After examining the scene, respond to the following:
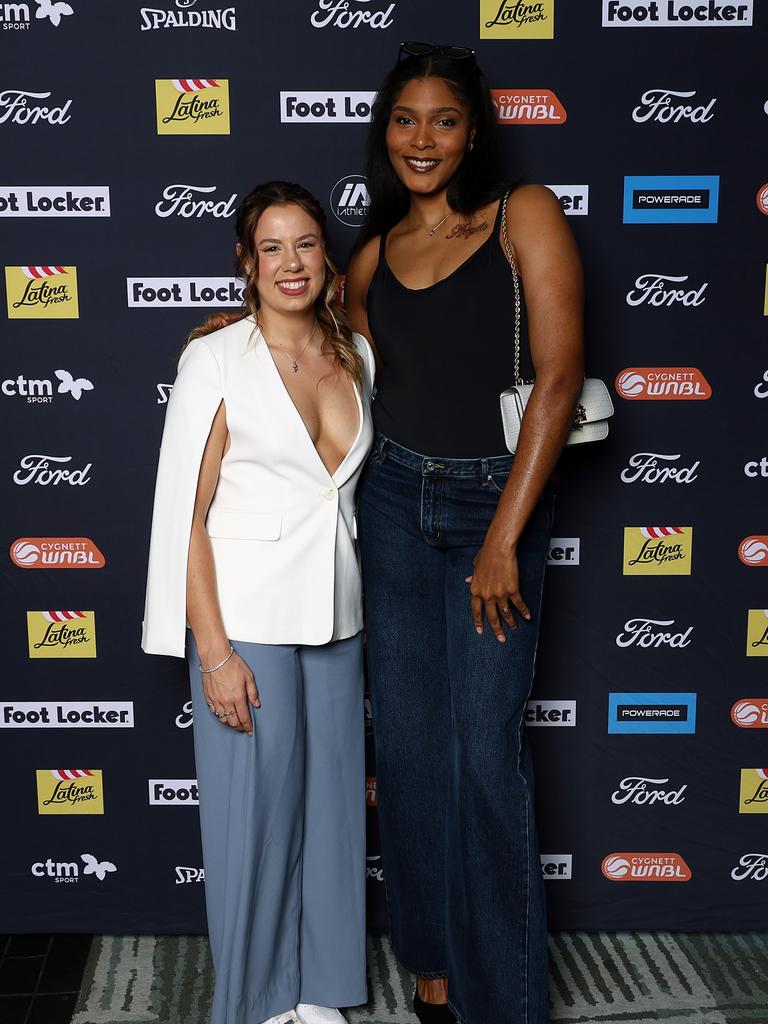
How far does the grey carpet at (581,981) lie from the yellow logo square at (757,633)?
0.72 metres

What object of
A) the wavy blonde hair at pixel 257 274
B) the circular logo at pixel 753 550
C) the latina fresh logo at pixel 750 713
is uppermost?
the wavy blonde hair at pixel 257 274

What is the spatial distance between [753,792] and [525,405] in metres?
1.33

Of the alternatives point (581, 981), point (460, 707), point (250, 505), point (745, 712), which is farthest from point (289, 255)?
point (581, 981)

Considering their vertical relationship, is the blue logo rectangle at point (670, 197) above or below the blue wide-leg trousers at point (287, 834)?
above

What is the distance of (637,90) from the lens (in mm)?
2227

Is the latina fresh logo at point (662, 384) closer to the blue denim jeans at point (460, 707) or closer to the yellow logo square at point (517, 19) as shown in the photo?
the blue denim jeans at point (460, 707)

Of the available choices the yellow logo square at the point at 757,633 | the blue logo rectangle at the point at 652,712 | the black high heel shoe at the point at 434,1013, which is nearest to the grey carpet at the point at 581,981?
the black high heel shoe at the point at 434,1013

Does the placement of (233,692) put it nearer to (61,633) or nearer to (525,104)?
(61,633)

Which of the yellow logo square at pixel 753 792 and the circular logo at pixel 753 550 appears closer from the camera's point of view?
the circular logo at pixel 753 550

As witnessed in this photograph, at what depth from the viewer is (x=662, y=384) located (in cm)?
234

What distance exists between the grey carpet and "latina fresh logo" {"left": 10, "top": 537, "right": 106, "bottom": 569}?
946 mm

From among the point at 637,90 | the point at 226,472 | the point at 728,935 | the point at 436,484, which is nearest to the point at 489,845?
the point at 436,484

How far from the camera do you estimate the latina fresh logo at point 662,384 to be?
7.67ft

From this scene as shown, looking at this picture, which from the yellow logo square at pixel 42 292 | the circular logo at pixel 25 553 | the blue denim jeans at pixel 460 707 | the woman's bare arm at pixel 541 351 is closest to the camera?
the woman's bare arm at pixel 541 351
